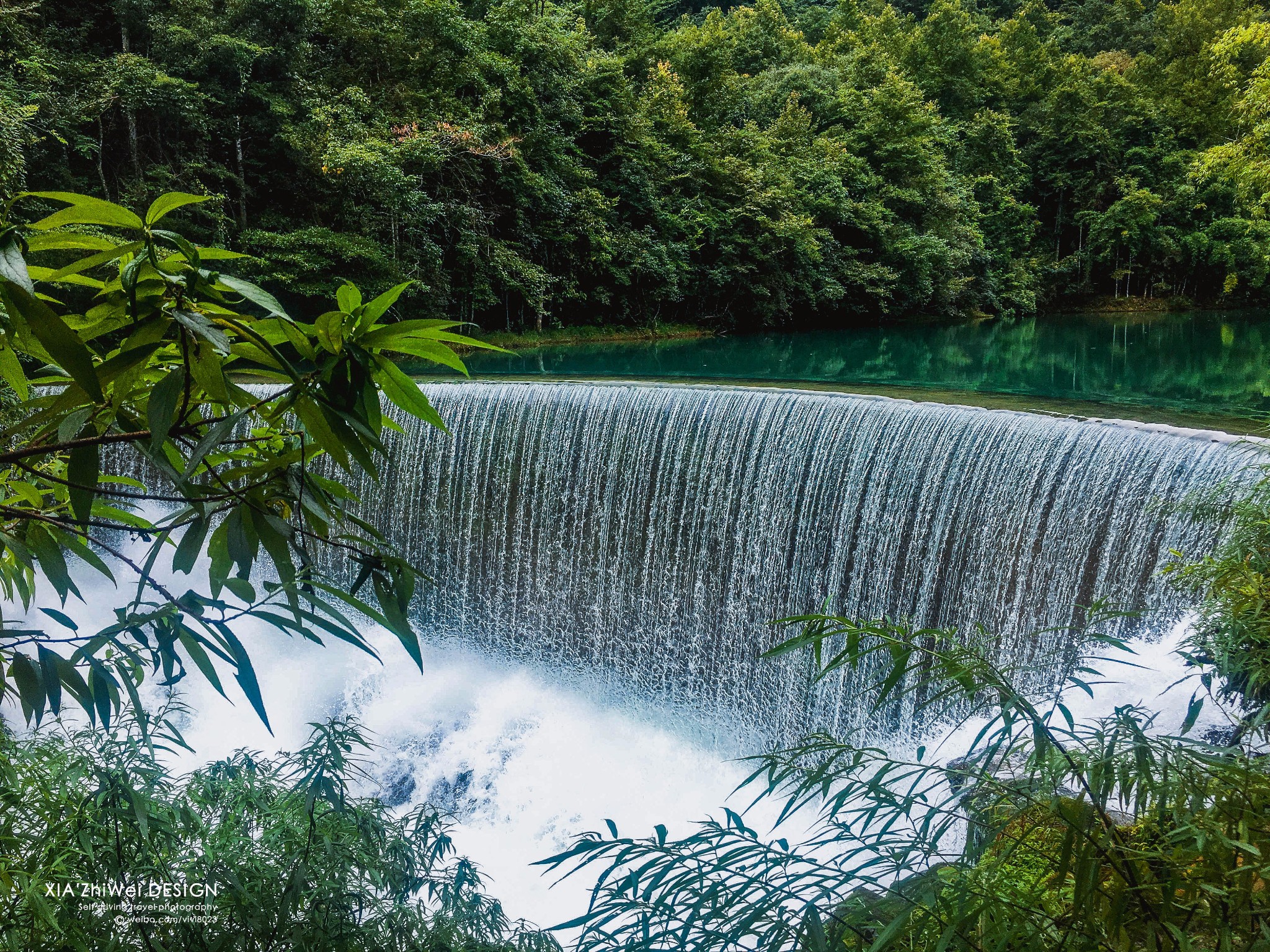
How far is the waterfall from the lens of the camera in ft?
16.4

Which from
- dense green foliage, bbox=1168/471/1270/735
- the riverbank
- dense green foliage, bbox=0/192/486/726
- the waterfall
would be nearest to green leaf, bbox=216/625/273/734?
dense green foliage, bbox=0/192/486/726

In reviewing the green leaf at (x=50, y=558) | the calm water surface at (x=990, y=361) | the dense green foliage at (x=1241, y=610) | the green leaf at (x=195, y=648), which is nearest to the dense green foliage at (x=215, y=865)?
the green leaf at (x=50, y=558)

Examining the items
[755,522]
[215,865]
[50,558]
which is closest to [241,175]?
[755,522]

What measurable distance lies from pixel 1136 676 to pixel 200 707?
239 inches

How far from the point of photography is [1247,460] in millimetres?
4480

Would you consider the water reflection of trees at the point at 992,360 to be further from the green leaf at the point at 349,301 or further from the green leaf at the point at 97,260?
the green leaf at the point at 97,260

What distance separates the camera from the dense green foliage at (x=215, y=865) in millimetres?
1305

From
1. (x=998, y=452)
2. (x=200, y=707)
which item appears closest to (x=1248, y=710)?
(x=998, y=452)

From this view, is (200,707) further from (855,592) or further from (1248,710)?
(1248,710)

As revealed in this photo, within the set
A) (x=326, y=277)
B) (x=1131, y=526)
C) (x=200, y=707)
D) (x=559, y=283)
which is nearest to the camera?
(x=1131, y=526)

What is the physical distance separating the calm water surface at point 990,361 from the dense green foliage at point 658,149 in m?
1.68

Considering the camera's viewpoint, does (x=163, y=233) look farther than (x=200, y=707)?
No

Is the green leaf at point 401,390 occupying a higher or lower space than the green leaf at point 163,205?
lower

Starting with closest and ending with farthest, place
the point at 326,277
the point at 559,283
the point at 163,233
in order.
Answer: the point at 163,233 → the point at 326,277 → the point at 559,283
